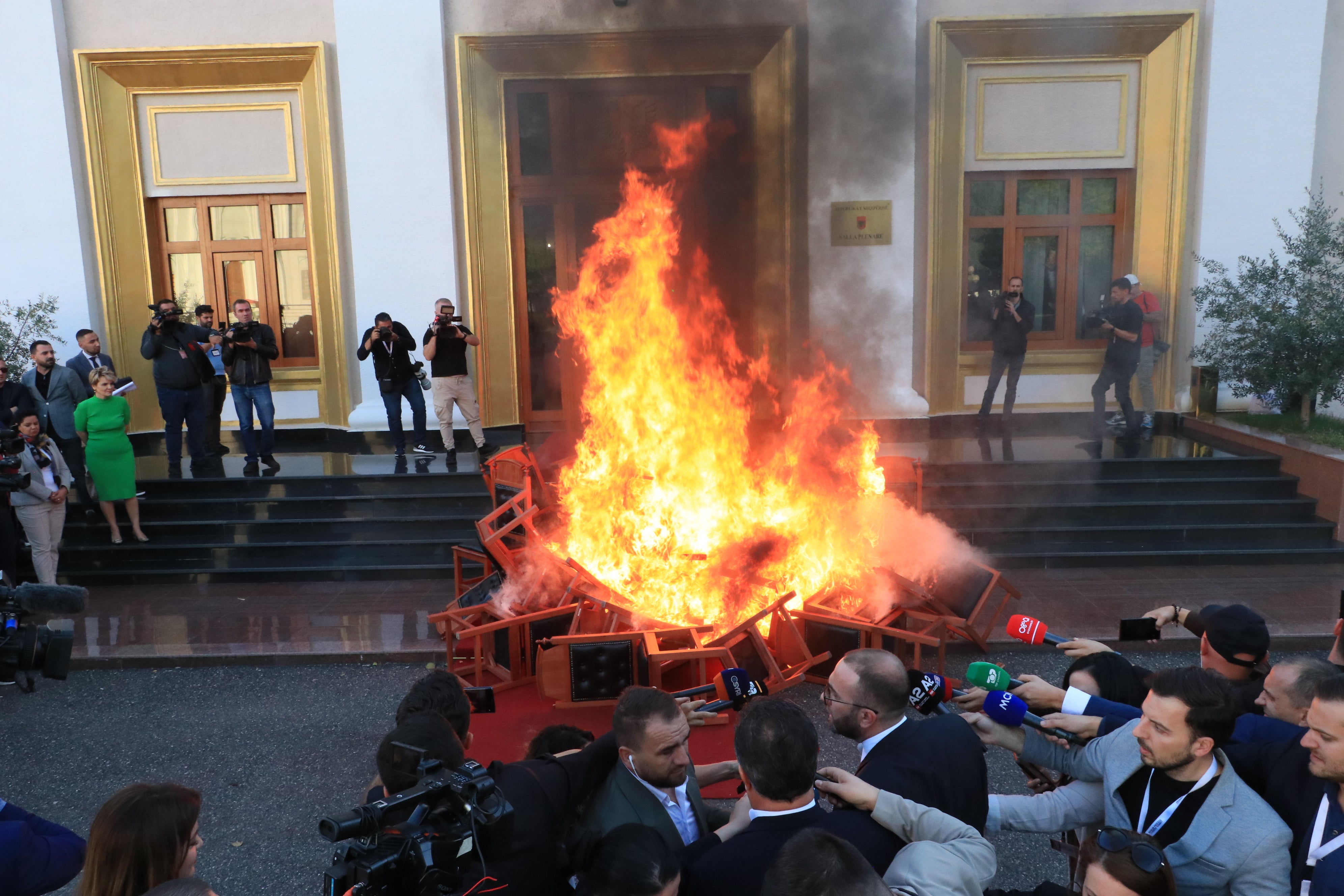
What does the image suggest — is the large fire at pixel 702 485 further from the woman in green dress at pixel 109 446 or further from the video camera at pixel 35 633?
the woman in green dress at pixel 109 446

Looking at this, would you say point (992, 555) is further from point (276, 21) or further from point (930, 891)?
point (276, 21)

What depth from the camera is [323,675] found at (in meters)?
7.05

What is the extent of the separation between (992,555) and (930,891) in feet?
23.6

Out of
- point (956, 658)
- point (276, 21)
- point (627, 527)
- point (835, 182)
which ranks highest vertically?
point (276, 21)

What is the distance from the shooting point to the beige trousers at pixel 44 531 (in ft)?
27.3

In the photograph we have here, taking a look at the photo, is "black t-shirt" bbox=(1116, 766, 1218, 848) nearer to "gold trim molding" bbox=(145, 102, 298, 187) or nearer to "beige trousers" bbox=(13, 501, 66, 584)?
"beige trousers" bbox=(13, 501, 66, 584)

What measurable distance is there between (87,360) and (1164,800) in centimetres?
1134

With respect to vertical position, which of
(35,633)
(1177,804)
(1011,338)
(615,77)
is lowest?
(1177,804)

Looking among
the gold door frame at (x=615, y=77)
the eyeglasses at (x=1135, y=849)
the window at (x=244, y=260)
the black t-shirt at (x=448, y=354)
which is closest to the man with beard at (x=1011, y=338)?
the gold door frame at (x=615, y=77)

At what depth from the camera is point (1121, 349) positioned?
37.6ft

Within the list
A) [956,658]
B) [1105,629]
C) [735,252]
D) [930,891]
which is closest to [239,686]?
[956,658]

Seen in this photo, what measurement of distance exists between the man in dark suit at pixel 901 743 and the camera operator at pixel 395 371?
345 inches

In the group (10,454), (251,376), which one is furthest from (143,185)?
(10,454)

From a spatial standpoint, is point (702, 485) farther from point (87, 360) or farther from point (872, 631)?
point (87, 360)
